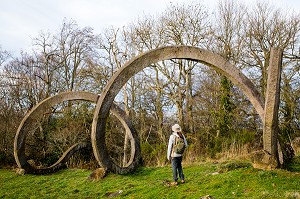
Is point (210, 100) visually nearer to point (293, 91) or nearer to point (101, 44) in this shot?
point (293, 91)

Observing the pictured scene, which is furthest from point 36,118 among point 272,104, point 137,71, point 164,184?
point 272,104

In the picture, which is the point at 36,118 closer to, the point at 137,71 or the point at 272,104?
the point at 137,71

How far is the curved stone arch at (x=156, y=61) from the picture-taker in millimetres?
8211

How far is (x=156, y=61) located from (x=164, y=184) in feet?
11.5

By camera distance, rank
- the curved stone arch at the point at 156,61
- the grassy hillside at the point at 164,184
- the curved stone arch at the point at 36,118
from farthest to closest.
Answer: the curved stone arch at the point at 36,118 < the curved stone arch at the point at 156,61 < the grassy hillside at the point at 164,184

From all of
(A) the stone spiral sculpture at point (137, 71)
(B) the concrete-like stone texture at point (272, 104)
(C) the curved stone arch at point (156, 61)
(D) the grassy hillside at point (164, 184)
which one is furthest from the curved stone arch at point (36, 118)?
(B) the concrete-like stone texture at point (272, 104)

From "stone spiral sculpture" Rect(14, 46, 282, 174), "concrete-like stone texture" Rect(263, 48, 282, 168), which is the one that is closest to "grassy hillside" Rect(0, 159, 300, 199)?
"concrete-like stone texture" Rect(263, 48, 282, 168)

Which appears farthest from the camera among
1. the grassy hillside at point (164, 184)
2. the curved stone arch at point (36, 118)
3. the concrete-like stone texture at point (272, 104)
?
the curved stone arch at point (36, 118)

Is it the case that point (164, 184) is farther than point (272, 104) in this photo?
Yes

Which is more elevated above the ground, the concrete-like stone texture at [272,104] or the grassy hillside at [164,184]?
the concrete-like stone texture at [272,104]

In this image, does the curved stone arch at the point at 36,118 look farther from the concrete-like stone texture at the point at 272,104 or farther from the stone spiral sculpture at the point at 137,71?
the concrete-like stone texture at the point at 272,104

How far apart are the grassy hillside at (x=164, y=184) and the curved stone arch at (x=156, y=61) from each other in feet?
4.22

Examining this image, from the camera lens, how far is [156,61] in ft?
29.2

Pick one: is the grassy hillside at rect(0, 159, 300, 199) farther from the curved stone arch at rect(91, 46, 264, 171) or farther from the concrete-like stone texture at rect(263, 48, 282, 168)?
the curved stone arch at rect(91, 46, 264, 171)
